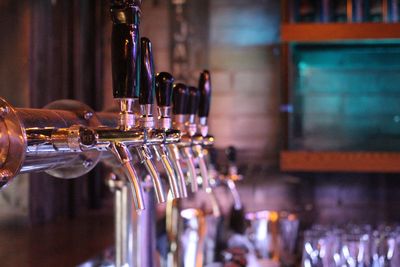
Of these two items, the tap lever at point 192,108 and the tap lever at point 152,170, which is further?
the tap lever at point 192,108

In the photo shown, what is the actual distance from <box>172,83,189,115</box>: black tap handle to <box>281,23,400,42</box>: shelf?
42.6 inches

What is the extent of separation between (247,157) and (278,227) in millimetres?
562

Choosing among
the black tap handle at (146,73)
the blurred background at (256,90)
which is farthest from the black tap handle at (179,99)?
the blurred background at (256,90)

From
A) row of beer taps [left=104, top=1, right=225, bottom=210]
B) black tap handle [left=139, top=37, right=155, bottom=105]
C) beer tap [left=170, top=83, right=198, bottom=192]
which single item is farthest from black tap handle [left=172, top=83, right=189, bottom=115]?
black tap handle [left=139, top=37, right=155, bottom=105]

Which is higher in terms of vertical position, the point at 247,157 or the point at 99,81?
the point at 99,81

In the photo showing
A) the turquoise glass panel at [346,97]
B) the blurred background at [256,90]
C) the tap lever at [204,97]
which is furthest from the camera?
the turquoise glass panel at [346,97]

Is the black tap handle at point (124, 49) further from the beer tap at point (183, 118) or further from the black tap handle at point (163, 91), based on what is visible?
the beer tap at point (183, 118)

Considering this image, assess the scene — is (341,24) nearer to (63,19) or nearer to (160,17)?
(160,17)

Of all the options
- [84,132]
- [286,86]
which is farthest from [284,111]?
[84,132]

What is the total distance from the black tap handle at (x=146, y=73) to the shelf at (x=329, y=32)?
53.4 inches

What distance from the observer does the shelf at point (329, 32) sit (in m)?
Result: 2.16

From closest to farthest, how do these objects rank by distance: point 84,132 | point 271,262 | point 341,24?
point 84,132, point 271,262, point 341,24

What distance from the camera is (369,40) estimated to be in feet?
7.19

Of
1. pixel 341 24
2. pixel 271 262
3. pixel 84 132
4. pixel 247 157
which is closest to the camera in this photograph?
pixel 84 132
